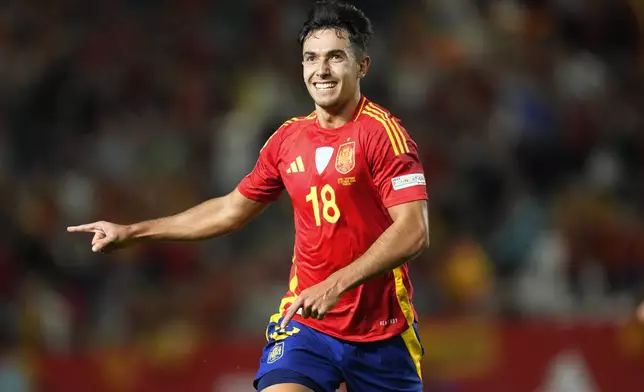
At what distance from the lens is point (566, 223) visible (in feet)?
34.4

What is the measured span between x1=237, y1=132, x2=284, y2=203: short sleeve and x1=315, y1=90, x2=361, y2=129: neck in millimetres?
317

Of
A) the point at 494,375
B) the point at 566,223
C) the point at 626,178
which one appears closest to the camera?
the point at 494,375

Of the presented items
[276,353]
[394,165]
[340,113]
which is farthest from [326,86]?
[276,353]

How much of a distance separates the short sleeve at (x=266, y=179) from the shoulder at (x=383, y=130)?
1.70 feet

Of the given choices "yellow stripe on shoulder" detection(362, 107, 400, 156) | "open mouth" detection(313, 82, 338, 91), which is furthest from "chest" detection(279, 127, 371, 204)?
"open mouth" detection(313, 82, 338, 91)

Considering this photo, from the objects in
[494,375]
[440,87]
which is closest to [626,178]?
[440,87]

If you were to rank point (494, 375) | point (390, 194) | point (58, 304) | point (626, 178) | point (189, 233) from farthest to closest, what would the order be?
point (626, 178), point (494, 375), point (58, 304), point (189, 233), point (390, 194)

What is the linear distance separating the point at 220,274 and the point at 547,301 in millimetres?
2911

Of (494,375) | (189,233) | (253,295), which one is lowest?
(494,375)

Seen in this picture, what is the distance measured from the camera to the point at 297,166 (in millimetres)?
5203

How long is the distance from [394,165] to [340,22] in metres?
0.74

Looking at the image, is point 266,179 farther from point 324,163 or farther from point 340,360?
point 340,360

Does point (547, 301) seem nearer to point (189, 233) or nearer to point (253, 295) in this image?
point (253, 295)

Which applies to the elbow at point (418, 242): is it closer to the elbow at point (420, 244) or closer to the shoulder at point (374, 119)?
the elbow at point (420, 244)
